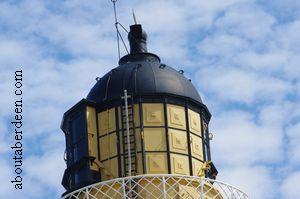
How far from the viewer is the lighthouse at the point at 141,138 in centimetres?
4925

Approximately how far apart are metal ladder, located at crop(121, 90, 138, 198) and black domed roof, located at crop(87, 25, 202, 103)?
604mm

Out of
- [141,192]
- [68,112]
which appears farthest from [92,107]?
[141,192]

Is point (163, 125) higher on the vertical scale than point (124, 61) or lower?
lower

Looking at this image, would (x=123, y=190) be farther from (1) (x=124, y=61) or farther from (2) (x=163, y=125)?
(1) (x=124, y=61)

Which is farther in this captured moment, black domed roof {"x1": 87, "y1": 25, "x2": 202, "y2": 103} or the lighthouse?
black domed roof {"x1": 87, "y1": 25, "x2": 202, "y2": 103}

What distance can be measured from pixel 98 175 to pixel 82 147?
1.46 meters

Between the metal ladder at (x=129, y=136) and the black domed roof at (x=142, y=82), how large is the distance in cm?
60

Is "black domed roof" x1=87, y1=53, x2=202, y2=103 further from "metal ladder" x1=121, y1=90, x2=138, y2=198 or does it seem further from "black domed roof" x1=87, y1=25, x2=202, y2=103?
"metal ladder" x1=121, y1=90, x2=138, y2=198

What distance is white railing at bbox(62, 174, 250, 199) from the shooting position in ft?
160

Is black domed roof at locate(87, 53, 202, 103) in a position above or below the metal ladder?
above

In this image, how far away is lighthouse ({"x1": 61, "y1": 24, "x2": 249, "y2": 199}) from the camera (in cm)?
4925

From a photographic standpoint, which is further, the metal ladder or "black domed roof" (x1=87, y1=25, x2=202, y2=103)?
"black domed roof" (x1=87, y1=25, x2=202, y2=103)

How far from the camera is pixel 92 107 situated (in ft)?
171

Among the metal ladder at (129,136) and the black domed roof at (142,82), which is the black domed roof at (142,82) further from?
the metal ladder at (129,136)
